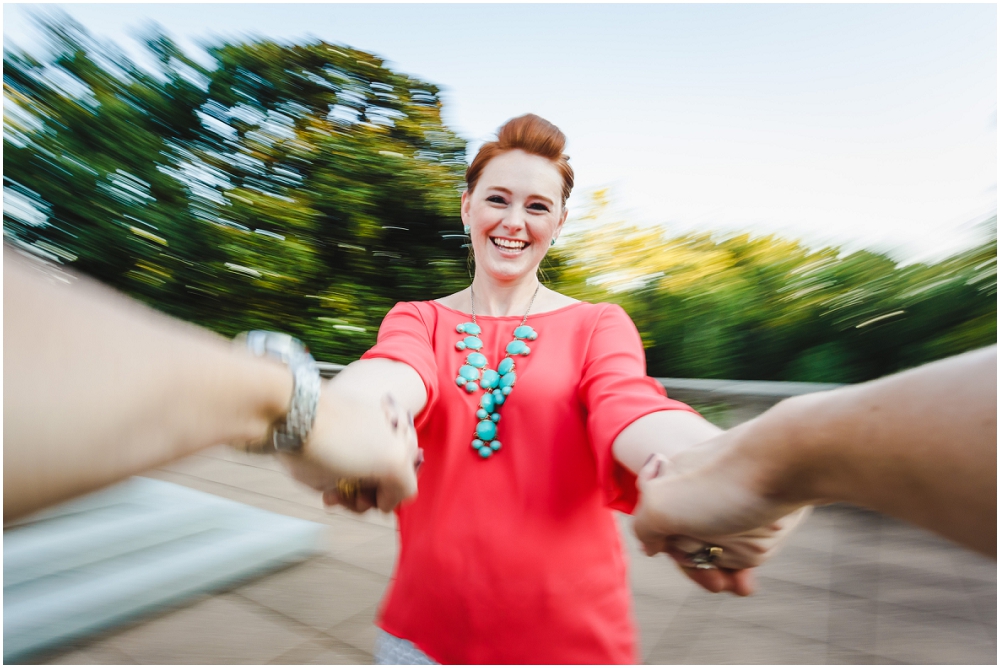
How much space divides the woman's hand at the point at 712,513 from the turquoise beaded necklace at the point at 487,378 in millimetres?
418

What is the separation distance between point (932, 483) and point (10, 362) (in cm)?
90

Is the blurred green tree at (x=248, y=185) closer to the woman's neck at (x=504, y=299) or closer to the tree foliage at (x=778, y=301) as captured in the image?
the tree foliage at (x=778, y=301)

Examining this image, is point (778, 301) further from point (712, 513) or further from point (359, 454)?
point (359, 454)

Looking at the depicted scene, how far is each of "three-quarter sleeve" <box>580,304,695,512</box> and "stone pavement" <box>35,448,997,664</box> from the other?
2042mm

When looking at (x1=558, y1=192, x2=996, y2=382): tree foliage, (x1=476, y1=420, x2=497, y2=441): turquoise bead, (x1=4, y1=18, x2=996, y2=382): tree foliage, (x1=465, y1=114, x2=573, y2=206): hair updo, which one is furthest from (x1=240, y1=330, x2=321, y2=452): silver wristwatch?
(x1=4, y1=18, x2=996, y2=382): tree foliage

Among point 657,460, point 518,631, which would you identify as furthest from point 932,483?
point 518,631

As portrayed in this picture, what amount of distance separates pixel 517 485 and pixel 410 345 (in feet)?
1.44

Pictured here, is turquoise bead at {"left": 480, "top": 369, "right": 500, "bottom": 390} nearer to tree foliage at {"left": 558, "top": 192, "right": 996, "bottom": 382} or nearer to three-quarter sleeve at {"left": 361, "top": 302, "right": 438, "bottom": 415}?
three-quarter sleeve at {"left": 361, "top": 302, "right": 438, "bottom": 415}

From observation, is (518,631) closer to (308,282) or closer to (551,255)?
(551,255)

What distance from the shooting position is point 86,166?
6.15 meters

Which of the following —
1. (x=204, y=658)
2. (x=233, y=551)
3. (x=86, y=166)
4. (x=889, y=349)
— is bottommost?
(x=204, y=658)

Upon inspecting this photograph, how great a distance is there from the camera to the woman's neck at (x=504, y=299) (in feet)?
5.46

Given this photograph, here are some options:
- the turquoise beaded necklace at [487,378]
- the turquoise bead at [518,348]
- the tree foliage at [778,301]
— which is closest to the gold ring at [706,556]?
the turquoise beaded necklace at [487,378]

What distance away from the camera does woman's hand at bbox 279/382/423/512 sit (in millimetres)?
1056
